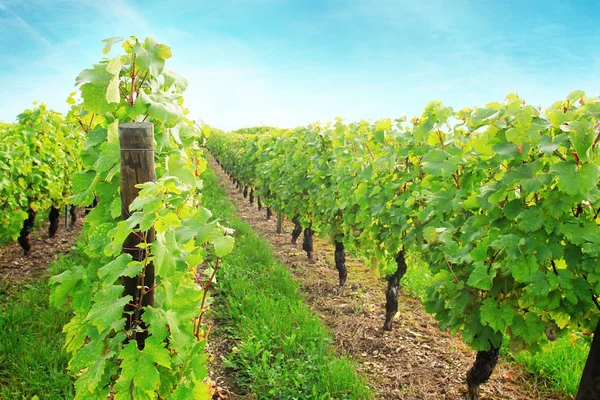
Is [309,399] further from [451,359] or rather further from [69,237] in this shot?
[69,237]

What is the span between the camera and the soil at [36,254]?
6543 mm

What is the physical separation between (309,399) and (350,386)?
0.37 m

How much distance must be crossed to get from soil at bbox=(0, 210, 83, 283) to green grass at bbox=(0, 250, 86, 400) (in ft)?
4.65

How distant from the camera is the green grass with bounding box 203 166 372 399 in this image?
3539 mm

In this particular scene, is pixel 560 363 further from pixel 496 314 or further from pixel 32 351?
pixel 32 351

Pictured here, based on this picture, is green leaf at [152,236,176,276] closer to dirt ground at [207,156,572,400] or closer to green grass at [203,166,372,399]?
green grass at [203,166,372,399]

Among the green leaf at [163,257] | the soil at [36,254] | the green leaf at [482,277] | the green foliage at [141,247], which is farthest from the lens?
the soil at [36,254]

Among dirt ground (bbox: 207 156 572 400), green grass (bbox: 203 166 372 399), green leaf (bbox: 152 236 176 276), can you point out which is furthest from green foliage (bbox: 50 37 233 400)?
dirt ground (bbox: 207 156 572 400)

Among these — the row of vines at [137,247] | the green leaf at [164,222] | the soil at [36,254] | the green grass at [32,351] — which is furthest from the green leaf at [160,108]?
the soil at [36,254]

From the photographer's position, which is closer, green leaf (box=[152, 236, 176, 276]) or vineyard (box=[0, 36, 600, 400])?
green leaf (box=[152, 236, 176, 276])

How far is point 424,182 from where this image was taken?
3355 millimetres

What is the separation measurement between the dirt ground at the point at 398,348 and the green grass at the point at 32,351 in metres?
1.39

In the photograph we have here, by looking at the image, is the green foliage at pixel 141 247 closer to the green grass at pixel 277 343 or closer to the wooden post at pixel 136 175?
the wooden post at pixel 136 175

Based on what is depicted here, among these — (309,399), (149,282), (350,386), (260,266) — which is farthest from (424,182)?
(260,266)
